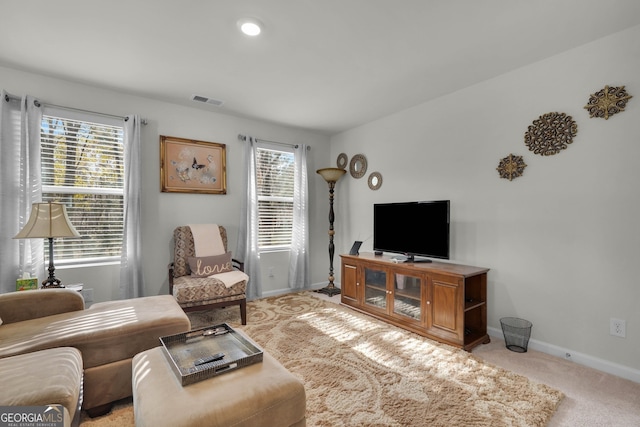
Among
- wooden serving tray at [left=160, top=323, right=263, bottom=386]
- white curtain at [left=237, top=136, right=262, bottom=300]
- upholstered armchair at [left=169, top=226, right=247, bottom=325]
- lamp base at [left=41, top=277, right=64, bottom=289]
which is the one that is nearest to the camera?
wooden serving tray at [left=160, top=323, right=263, bottom=386]

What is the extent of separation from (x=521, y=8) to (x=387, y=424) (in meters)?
2.74

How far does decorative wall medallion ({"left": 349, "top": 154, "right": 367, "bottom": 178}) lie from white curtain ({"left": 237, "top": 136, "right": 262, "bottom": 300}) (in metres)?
1.50

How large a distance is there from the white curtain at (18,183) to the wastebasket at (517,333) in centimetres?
438

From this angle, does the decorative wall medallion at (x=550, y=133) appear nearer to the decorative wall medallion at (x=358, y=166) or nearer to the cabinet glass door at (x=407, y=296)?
the cabinet glass door at (x=407, y=296)

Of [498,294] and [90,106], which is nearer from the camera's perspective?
[498,294]

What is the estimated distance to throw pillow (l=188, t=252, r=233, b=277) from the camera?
3.30 metres

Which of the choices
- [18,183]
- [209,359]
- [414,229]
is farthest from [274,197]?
[209,359]

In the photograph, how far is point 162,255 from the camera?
353 cm

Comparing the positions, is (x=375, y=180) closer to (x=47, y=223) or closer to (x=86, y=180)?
(x=86, y=180)

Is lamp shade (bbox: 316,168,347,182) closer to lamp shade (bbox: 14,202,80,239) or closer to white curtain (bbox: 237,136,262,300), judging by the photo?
white curtain (bbox: 237,136,262,300)

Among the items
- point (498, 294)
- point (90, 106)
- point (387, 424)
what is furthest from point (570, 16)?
point (90, 106)

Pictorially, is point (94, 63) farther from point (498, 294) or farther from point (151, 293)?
point (498, 294)

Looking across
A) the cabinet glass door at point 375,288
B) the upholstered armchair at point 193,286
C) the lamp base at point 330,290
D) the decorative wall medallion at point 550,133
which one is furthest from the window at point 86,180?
the decorative wall medallion at point 550,133

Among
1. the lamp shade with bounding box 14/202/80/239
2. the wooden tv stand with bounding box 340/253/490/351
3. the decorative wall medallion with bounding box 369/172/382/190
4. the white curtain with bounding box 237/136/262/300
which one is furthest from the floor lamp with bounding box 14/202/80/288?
the decorative wall medallion with bounding box 369/172/382/190
